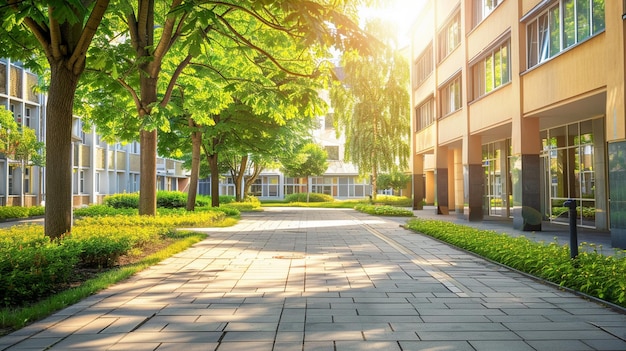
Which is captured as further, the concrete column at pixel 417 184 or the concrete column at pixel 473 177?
the concrete column at pixel 417 184

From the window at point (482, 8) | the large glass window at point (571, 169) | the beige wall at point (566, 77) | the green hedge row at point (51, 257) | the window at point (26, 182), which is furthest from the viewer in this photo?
the window at point (26, 182)

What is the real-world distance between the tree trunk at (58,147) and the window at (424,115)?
A: 24600 millimetres

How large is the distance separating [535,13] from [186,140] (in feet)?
52.9

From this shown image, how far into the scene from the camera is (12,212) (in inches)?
914

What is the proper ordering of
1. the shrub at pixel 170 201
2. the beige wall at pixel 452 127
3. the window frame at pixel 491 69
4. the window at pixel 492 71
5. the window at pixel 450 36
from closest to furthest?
the window frame at pixel 491 69
the window at pixel 492 71
the beige wall at pixel 452 127
the window at pixel 450 36
the shrub at pixel 170 201

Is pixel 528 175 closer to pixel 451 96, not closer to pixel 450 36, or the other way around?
pixel 451 96

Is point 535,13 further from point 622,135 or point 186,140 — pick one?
point 186,140

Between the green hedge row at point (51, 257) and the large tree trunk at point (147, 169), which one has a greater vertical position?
the large tree trunk at point (147, 169)

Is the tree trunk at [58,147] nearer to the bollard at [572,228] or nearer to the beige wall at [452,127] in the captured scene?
the bollard at [572,228]

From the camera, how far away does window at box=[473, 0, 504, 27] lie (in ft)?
67.9

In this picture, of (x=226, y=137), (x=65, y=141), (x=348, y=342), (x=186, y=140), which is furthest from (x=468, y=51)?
(x=348, y=342)

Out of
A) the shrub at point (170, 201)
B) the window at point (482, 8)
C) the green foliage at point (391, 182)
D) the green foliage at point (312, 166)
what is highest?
the window at point (482, 8)

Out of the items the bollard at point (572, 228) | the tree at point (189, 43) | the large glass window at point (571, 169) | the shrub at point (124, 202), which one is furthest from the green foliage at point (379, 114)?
the bollard at point (572, 228)

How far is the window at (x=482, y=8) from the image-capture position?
67.9ft
